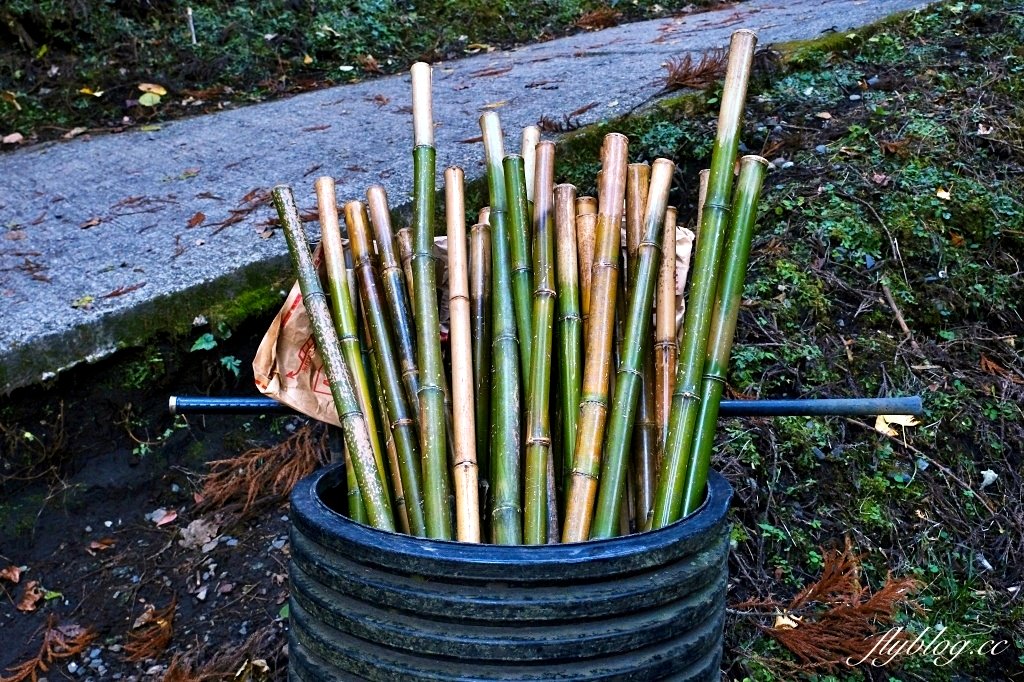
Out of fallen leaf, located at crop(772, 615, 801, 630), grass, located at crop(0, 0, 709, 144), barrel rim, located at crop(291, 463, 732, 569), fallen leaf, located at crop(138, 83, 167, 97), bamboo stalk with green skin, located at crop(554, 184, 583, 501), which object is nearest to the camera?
barrel rim, located at crop(291, 463, 732, 569)

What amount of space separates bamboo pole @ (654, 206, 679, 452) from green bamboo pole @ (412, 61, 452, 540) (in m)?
0.40

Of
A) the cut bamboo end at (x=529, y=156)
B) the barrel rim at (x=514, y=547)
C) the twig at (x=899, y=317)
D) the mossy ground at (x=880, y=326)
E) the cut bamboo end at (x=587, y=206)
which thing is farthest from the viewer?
the twig at (x=899, y=317)

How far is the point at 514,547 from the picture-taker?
1.29 meters

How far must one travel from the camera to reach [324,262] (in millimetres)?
1803

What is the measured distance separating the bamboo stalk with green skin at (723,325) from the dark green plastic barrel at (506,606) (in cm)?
19

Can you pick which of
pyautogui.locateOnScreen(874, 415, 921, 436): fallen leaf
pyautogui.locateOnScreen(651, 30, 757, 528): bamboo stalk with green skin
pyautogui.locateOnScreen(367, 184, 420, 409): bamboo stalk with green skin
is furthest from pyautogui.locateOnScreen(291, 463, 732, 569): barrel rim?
pyautogui.locateOnScreen(874, 415, 921, 436): fallen leaf

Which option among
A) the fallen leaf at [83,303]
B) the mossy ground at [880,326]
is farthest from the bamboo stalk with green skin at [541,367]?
the fallen leaf at [83,303]

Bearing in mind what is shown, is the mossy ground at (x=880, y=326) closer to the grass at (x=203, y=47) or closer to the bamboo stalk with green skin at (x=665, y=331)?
the bamboo stalk with green skin at (x=665, y=331)

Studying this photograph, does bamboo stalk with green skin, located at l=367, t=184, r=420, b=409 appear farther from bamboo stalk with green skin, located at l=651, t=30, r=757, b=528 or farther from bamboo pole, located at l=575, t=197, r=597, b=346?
bamboo stalk with green skin, located at l=651, t=30, r=757, b=528

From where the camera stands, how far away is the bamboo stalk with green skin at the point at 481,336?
1.69 meters

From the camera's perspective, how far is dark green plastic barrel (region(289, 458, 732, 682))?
4.18 feet

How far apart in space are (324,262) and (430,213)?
229mm

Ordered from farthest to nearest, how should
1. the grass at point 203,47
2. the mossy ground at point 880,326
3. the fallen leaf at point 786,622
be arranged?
the grass at point 203,47, the mossy ground at point 880,326, the fallen leaf at point 786,622

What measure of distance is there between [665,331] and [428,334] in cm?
44
